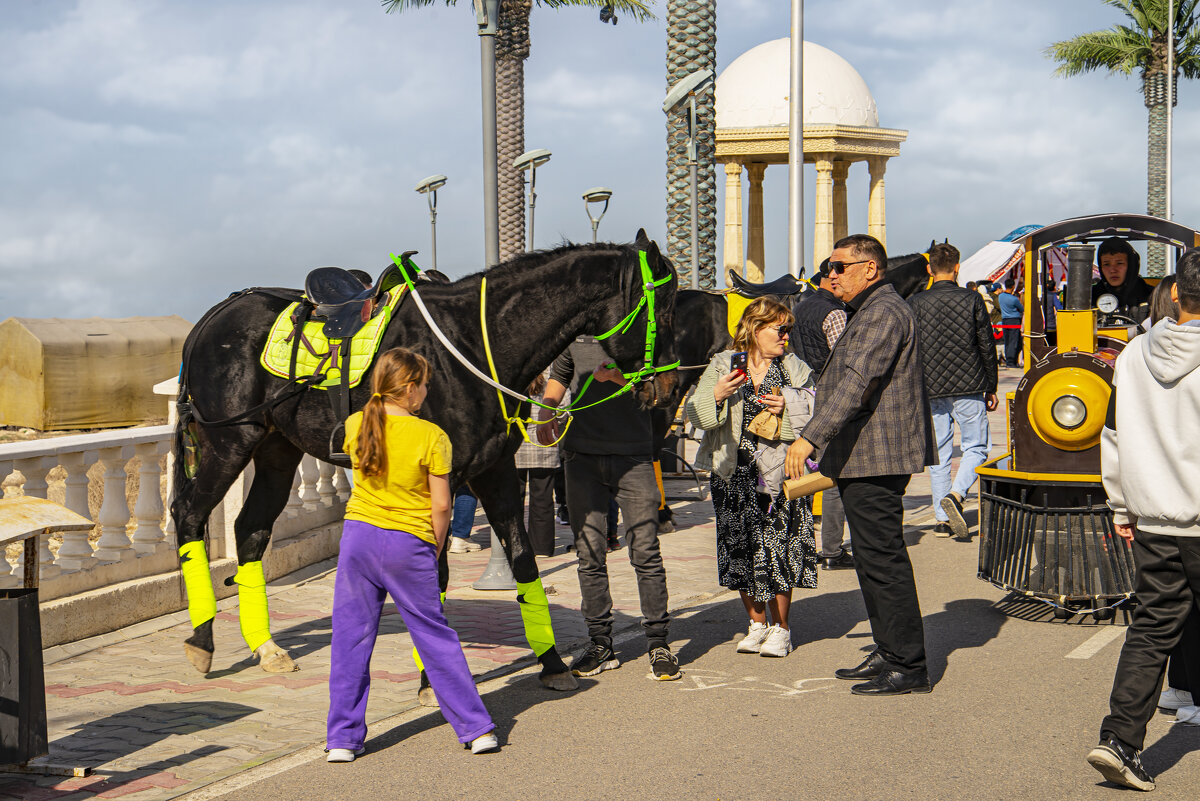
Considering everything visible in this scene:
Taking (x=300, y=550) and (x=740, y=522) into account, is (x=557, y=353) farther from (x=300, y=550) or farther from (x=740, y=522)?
(x=300, y=550)

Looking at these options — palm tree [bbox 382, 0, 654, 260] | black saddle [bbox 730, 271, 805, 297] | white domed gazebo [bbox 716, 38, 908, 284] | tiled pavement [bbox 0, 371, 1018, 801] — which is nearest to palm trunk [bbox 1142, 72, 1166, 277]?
white domed gazebo [bbox 716, 38, 908, 284]

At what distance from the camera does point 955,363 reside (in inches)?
453

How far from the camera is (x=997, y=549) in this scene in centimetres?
818

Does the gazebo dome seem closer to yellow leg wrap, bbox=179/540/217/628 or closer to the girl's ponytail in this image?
yellow leg wrap, bbox=179/540/217/628

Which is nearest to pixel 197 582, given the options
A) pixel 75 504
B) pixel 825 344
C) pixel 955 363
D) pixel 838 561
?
pixel 75 504

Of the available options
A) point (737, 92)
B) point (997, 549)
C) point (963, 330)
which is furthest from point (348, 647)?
point (737, 92)

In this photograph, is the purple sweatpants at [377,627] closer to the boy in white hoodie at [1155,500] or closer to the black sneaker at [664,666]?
the black sneaker at [664,666]

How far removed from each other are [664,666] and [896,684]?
1.16m

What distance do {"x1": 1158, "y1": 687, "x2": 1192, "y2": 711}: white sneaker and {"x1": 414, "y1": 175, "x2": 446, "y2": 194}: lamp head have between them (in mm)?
24187

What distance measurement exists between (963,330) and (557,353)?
601 centimetres

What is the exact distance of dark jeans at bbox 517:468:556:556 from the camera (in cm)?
981

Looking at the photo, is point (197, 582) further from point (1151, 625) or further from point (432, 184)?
point (432, 184)

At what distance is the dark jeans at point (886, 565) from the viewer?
253 inches

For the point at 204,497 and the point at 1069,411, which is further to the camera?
the point at 1069,411
